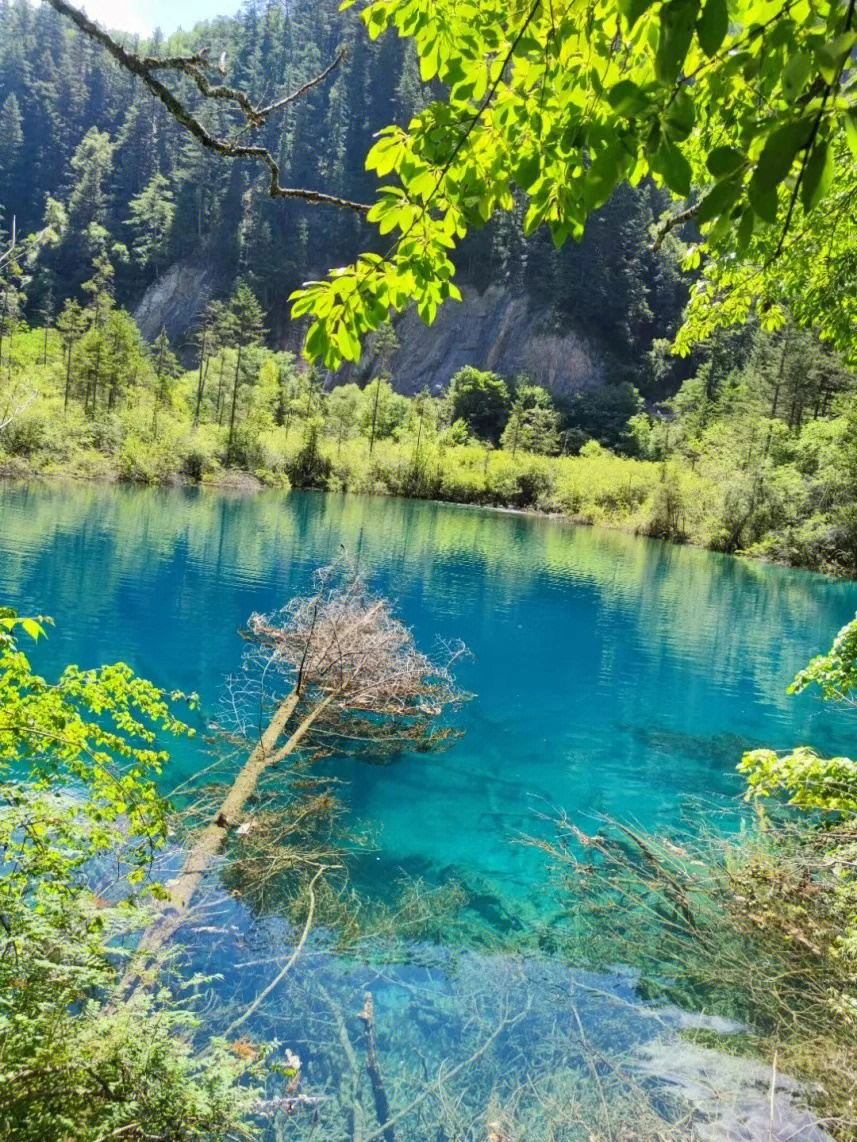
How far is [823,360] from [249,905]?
5392cm

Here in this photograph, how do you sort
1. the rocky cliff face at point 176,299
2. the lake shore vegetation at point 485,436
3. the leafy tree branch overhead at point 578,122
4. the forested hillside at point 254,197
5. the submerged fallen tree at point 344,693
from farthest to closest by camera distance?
the rocky cliff face at point 176,299 → the forested hillside at point 254,197 → the lake shore vegetation at point 485,436 → the submerged fallen tree at point 344,693 → the leafy tree branch overhead at point 578,122

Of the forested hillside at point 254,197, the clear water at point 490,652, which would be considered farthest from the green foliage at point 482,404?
the clear water at point 490,652

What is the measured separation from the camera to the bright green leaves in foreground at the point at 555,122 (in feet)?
3.59

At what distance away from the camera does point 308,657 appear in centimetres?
1061

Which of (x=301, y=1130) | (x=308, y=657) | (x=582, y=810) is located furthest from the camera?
(x=308, y=657)

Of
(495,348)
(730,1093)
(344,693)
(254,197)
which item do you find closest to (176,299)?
(254,197)

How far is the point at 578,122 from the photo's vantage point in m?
1.41

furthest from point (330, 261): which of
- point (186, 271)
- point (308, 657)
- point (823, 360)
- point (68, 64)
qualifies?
point (308, 657)

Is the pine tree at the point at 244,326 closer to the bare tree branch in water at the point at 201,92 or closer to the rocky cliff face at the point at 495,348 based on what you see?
the rocky cliff face at the point at 495,348

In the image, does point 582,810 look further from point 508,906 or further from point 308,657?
point 308,657

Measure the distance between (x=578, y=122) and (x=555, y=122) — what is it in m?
0.16

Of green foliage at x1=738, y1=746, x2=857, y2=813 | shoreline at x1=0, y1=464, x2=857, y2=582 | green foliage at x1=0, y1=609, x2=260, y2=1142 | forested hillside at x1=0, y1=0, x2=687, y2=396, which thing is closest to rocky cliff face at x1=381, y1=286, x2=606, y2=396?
forested hillside at x1=0, y1=0, x2=687, y2=396

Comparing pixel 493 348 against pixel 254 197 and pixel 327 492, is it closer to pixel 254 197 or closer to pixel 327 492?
pixel 327 492

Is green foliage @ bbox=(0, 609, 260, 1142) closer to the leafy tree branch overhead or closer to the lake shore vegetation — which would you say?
the leafy tree branch overhead
